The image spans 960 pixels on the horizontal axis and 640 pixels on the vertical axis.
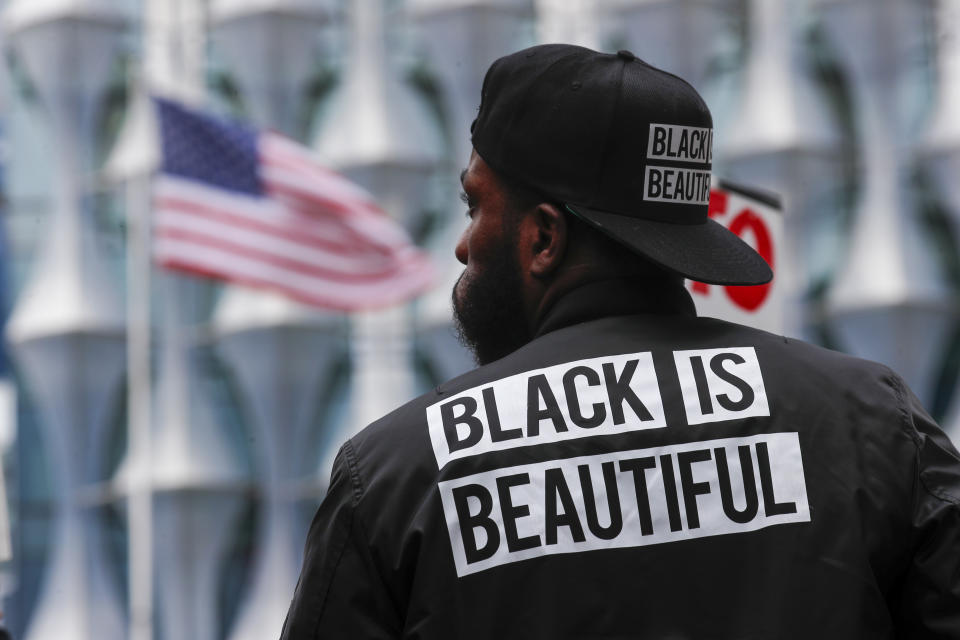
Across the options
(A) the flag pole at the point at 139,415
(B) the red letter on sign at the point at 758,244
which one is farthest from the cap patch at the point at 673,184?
(A) the flag pole at the point at 139,415

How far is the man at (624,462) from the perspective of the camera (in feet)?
5.45

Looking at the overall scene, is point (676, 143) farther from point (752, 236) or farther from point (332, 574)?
point (752, 236)

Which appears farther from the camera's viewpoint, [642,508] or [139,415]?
[139,415]

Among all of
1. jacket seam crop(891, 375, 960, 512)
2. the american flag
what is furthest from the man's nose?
the american flag

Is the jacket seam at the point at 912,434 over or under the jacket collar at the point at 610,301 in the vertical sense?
under

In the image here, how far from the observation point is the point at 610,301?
180 centimetres

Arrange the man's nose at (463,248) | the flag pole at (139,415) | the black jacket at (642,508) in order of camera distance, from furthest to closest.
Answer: the flag pole at (139,415) → the man's nose at (463,248) → the black jacket at (642,508)

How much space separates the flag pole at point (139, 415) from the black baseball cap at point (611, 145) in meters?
16.7

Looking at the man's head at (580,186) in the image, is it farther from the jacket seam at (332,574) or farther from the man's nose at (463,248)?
the jacket seam at (332,574)

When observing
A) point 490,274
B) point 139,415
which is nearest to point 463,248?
point 490,274

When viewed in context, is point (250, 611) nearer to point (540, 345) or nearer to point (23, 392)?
point (23, 392)

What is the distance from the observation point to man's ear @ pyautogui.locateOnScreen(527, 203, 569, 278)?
1810mm

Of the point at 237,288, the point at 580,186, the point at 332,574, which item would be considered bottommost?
the point at 332,574

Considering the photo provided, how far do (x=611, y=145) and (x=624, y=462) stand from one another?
353 mm
